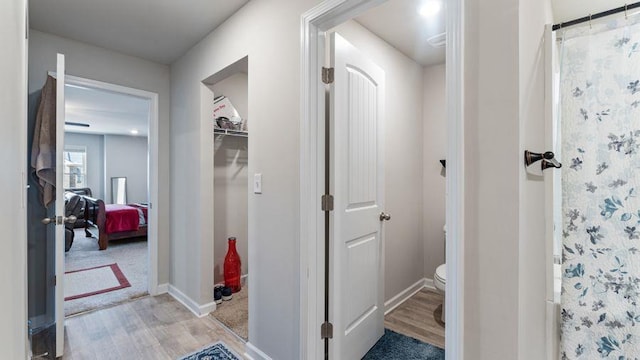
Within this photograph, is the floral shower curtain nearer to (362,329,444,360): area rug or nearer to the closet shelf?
(362,329,444,360): area rug

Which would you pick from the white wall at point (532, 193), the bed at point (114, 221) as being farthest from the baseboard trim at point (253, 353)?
the bed at point (114, 221)

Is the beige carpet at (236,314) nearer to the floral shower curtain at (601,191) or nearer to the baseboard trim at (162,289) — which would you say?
the baseboard trim at (162,289)

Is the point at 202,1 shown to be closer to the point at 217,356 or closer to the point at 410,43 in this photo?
the point at 410,43

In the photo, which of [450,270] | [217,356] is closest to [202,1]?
[450,270]

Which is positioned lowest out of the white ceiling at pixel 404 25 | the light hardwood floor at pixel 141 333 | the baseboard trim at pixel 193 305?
the light hardwood floor at pixel 141 333

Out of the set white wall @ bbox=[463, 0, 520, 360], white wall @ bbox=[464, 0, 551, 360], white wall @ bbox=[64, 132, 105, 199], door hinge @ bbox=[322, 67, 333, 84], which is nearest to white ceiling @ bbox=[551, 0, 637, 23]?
white wall @ bbox=[464, 0, 551, 360]

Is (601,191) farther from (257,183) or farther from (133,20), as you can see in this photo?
(133,20)

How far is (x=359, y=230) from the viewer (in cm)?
185

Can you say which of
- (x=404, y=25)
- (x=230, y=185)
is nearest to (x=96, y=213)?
(x=230, y=185)

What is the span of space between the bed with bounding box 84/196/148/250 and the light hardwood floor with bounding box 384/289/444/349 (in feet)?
16.4

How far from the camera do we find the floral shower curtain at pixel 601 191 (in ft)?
3.62

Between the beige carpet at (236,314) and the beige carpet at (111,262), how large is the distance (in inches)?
39.1

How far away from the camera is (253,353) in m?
1.92

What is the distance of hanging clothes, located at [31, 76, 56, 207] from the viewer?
2.11 metres
